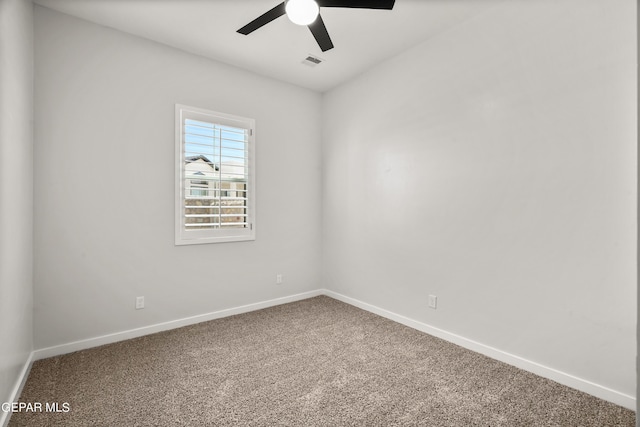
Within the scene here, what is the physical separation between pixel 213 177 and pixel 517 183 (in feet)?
9.08

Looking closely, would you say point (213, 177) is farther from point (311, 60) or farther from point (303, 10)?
point (303, 10)

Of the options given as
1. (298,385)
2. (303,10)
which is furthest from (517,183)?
(298,385)

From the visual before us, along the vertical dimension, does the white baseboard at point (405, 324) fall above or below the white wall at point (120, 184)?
below

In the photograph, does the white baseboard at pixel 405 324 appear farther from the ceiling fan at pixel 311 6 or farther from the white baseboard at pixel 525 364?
the ceiling fan at pixel 311 6

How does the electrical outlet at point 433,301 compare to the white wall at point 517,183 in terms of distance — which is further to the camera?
the electrical outlet at point 433,301

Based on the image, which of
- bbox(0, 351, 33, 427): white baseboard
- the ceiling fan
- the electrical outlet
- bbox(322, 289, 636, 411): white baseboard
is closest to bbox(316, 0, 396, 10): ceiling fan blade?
the ceiling fan

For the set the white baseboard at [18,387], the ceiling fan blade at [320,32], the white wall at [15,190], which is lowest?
the white baseboard at [18,387]

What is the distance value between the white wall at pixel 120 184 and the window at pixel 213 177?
97 mm

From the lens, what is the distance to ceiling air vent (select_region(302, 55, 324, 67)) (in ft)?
10.5

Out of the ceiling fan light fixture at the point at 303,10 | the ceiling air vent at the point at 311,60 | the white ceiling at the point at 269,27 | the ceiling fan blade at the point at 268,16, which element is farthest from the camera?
the ceiling air vent at the point at 311,60

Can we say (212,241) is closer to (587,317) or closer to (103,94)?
(103,94)

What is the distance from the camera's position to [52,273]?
8.05ft

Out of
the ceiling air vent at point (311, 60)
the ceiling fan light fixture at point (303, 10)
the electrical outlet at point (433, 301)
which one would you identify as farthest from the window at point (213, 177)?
the electrical outlet at point (433, 301)

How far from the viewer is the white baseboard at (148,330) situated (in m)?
2.46
